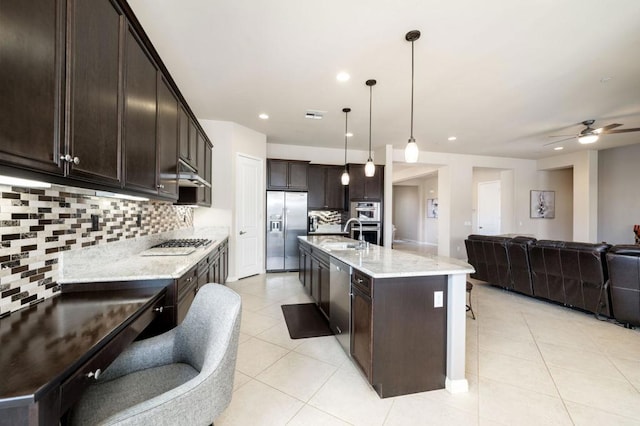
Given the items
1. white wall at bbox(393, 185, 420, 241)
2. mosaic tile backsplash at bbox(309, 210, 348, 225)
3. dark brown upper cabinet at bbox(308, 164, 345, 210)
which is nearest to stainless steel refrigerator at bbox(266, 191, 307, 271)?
dark brown upper cabinet at bbox(308, 164, 345, 210)

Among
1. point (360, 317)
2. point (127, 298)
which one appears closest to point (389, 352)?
point (360, 317)

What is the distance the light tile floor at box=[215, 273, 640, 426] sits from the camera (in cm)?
171

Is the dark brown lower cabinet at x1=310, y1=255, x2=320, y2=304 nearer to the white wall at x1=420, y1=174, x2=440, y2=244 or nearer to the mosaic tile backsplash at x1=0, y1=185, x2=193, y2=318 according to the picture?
the mosaic tile backsplash at x1=0, y1=185, x2=193, y2=318

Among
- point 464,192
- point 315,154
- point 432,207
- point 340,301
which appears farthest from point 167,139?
point 432,207

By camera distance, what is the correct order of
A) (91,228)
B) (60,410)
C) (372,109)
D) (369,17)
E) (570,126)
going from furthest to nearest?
(570,126) → (372,109) → (369,17) → (91,228) → (60,410)

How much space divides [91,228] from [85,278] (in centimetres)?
44

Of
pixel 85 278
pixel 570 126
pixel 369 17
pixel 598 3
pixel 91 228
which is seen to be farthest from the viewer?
pixel 570 126

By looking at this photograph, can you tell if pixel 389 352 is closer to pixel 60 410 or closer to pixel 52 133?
pixel 60 410

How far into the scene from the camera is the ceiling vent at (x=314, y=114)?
4137mm

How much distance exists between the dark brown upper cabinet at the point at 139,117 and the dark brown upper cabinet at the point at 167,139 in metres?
0.11

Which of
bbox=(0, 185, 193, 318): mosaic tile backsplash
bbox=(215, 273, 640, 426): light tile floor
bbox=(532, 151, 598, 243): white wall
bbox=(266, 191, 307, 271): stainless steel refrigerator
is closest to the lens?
bbox=(0, 185, 193, 318): mosaic tile backsplash

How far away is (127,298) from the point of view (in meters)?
1.47

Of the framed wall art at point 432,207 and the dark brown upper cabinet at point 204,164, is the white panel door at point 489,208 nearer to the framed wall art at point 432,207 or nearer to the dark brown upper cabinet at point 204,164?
the framed wall art at point 432,207

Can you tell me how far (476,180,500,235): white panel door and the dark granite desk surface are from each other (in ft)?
30.0
